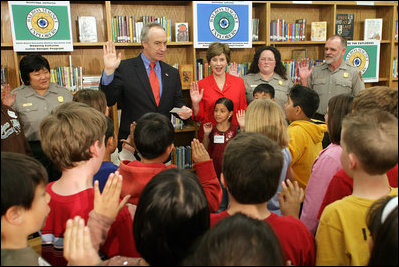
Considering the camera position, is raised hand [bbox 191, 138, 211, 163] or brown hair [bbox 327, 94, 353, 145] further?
brown hair [bbox 327, 94, 353, 145]

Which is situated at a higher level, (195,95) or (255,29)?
(255,29)

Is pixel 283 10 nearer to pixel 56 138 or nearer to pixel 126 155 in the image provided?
pixel 126 155

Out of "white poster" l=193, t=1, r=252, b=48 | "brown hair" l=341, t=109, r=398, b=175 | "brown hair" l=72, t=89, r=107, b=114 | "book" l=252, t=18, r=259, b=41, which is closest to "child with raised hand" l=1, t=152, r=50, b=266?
"brown hair" l=341, t=109, r=398, b=175

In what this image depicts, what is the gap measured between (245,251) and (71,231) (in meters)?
0.48

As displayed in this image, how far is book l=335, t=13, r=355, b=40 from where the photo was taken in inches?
198

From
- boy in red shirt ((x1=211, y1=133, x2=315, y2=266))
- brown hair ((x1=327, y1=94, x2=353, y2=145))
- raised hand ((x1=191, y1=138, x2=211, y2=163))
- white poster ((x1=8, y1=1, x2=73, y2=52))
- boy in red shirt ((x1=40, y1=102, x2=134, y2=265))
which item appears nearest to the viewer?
boy in red shirt ((x1=211, y1=133, x2=315, y2=266))

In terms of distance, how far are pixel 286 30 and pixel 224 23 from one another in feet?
3.40

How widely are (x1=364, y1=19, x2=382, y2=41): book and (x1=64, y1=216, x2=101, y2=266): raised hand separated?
5.55 metres

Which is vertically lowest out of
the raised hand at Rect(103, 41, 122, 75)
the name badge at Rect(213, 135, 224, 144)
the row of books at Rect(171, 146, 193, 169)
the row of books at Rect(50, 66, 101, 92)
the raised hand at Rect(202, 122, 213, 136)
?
the row of books at Rect(171, 146, 193, 169)

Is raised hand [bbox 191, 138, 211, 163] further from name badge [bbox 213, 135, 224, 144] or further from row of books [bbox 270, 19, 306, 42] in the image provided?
row of books [bbox 270, 19, 306, 42]

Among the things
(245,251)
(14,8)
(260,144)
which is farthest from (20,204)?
(14,8)

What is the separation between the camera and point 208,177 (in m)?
1.64

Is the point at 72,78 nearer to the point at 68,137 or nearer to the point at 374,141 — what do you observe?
the point at 68,137

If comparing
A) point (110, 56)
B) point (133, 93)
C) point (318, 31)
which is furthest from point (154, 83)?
point (318, 31)
